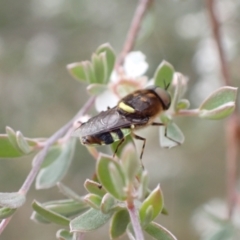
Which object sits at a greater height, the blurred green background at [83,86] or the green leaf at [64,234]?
the blurred green background at [83,86]

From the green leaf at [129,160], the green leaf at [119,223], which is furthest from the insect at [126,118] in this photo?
the green leaf at [129,160]

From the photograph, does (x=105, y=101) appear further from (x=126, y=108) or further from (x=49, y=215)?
(x=49, y=215)

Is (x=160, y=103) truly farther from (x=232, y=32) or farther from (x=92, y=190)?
(x=232, y=32)

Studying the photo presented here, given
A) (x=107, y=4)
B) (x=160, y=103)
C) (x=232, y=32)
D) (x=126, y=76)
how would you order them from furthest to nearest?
(x=107, y=4), (x=232, y=32), (x=126, y=76), (x=160, y=103)

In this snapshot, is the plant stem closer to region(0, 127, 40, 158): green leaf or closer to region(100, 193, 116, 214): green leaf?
region(100, 193, 116, 214): green leaf

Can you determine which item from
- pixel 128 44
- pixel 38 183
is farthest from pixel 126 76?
pixel 38 183

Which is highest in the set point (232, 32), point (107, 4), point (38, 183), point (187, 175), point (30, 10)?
point (30, 10)

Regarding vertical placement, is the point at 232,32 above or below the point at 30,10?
below

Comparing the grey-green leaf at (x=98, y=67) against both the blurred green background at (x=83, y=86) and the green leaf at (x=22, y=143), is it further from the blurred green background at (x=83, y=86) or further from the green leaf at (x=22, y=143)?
the blurred green background at (x=83, y=86)
